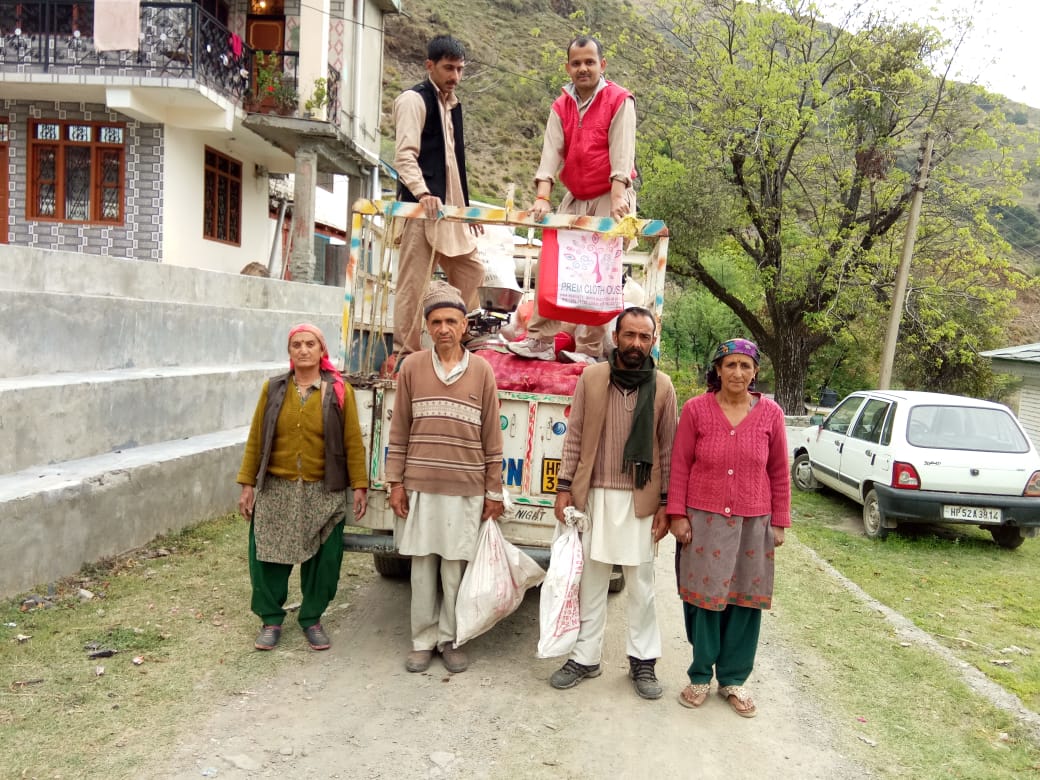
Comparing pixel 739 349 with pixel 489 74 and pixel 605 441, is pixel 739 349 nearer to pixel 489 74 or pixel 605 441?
pixel 605 441

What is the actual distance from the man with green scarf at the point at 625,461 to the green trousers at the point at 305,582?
129 centimetres

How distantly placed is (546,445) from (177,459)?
3.27 m

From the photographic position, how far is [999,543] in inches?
337

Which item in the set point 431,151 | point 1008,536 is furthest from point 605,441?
point 1008,536

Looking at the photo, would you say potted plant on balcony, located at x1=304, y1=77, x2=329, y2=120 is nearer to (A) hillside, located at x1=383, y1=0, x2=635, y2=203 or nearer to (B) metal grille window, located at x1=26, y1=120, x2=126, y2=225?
(B) metal grille window, located at x1=26, y1=120, x2=126, y2=225

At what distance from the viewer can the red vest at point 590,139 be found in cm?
468

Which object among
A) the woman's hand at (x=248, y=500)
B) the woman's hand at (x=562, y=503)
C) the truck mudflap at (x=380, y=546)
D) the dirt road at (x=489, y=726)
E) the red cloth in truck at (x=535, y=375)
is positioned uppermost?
the red cloth in truck at (x=535, y=375)

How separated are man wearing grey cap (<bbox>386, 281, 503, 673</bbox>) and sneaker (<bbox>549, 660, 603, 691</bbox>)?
2.27ft

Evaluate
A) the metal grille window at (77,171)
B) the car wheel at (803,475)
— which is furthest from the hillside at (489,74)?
the car wheel at (803,475)

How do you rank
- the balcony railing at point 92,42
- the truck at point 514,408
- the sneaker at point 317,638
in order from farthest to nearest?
1. the balcony railing at point 92,42
2. the sneaker at point 317,638
3. the truck at point 514,408

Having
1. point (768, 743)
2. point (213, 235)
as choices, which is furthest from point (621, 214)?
point (213, 235)

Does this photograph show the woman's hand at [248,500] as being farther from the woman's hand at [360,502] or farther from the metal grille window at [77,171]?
the metal grille window at [77,171]

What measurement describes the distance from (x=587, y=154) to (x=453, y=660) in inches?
120

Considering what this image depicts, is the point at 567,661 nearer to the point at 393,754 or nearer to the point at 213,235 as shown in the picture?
the point at 393,754
